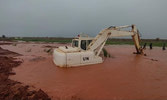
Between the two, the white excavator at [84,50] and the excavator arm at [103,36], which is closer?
the white excavator at [84,50]

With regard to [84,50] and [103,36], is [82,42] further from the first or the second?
[103,36]

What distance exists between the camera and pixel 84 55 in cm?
877

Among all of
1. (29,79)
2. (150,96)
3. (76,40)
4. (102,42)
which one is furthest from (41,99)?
(102,42)

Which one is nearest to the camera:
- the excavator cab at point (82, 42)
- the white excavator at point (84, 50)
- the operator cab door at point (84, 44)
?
the white excavator at point (84, 50)

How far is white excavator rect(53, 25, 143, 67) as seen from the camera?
27.6 ft

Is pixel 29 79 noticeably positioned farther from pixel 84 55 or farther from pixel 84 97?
pixel 84 55

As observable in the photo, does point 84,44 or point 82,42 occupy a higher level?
point 82,42

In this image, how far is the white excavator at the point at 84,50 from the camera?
8426mm

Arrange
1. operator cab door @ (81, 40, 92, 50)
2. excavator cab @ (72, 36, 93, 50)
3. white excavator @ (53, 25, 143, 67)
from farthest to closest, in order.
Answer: operator cab door @ (81, 40, 92, 50)
excavator cab @ (72, 36, 93, 50)
white excavator @ (53, 25, 143, 67)

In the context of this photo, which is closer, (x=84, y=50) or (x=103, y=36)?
(x=84, y=50)

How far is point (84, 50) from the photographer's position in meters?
9.63

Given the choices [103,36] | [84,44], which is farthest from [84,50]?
[103,36]

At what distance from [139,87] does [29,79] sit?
4500mm

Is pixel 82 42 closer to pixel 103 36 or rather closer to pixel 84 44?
pixel 84 44
